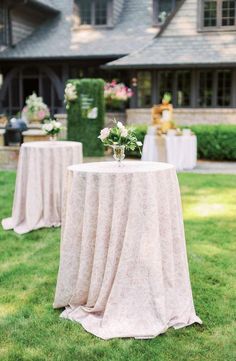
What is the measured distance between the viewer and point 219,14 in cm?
2048

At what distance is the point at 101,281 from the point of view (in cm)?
440

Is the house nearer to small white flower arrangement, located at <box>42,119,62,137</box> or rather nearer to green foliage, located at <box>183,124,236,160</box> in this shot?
green foliage, located at <box>183,124,236,160</box>

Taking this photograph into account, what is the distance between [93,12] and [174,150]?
474 inches

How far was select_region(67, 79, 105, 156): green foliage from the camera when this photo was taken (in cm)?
1620

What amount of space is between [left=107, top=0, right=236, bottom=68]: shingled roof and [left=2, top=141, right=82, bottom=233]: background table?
12.7 m

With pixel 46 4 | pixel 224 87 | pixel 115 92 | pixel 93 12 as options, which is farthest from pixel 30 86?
pixel 224 87

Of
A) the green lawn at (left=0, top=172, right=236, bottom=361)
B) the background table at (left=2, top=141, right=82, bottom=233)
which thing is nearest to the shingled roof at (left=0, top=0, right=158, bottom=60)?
the background table at (left=2, top=141, right=82, bottom=233)

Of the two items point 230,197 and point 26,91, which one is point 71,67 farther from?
point 230,197

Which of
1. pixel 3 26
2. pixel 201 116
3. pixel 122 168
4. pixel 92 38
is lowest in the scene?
pixel 201 116

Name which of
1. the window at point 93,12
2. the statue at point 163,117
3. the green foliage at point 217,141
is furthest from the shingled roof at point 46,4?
the statue at point 163,117

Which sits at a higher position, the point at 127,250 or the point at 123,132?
the point at 123,132

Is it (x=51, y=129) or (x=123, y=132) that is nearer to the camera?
(x=123, y=132)

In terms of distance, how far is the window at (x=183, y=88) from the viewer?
2106 centimetres

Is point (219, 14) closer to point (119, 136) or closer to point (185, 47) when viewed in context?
point (185, 47)
